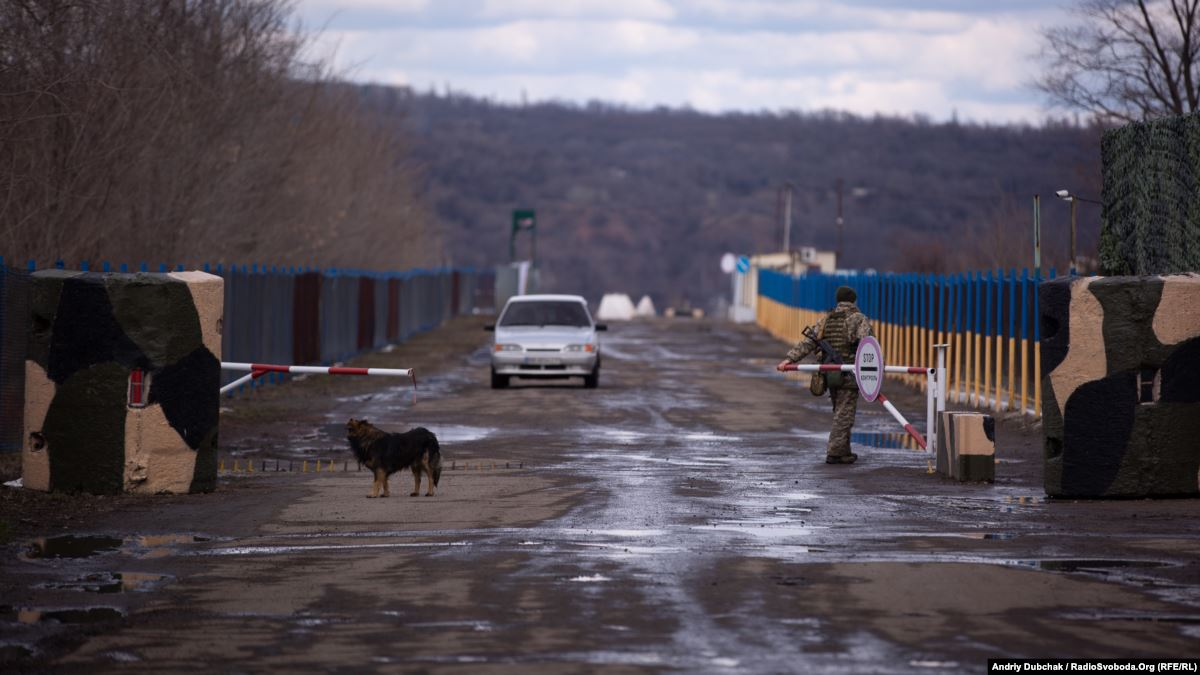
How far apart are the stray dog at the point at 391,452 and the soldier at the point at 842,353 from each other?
4787 mm

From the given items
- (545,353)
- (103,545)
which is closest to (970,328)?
(545,353)

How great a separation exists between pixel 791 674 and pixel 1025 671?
3.06 feet

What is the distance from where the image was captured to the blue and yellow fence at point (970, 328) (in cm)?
2815

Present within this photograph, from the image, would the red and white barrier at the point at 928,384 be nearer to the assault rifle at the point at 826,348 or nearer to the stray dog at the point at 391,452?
the assault rifle at the point at 826,348

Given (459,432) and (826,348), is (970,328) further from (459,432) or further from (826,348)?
(826,348)

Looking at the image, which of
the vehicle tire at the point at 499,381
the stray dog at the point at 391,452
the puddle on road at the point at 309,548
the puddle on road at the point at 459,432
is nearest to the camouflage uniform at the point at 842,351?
the puddle on road at the point at 459,432

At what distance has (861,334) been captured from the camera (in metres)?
20.3

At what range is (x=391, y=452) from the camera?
51.5 feet

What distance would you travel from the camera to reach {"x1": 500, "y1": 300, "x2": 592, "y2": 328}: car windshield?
1384 inches

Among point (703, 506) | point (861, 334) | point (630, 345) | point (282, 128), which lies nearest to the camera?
point (703, 506)

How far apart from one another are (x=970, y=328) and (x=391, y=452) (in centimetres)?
1857

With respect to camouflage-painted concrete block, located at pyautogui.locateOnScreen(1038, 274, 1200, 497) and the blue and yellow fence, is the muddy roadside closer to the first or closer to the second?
the blue and yellow fence

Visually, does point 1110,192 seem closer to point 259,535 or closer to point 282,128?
point 259,535

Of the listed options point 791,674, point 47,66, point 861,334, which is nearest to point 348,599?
point 791,674
